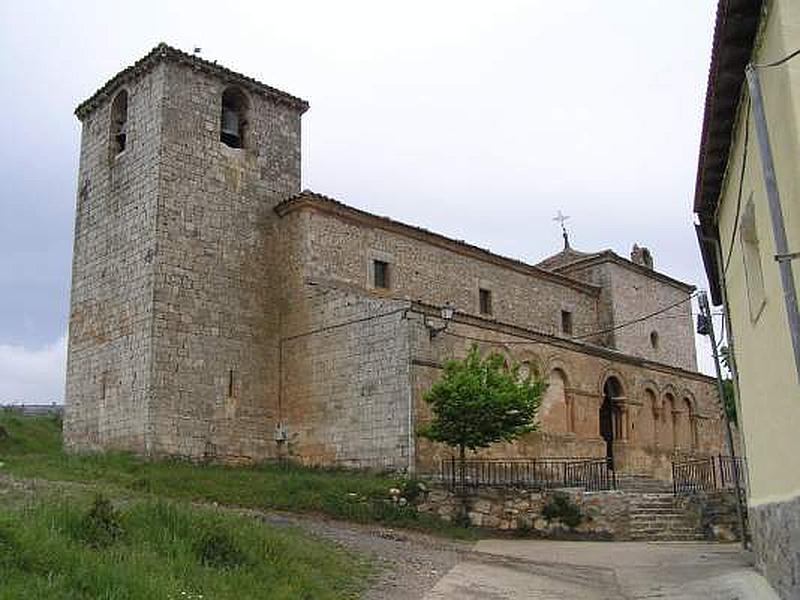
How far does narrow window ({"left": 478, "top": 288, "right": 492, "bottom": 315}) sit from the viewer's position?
2825 centimetres

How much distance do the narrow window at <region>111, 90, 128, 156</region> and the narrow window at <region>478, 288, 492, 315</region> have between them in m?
11.7

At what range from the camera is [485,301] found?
28.5m

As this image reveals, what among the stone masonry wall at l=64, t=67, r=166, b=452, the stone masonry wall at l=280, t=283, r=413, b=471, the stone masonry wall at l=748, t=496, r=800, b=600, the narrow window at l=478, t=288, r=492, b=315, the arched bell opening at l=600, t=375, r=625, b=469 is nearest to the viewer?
the stone masonry wall at l=748, t=496, r=800, b=600

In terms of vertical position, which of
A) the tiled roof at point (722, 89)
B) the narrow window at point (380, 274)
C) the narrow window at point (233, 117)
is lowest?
the tiled roof at point (722, 89)

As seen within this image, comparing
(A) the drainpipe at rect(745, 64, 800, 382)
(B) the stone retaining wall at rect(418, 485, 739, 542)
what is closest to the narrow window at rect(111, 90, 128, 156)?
(B) the stone retaining wall at rect(418, 485, 739, 542)

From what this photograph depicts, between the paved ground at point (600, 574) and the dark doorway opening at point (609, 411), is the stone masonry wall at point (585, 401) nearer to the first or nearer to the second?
the dark doorway opening at point (609, 411)

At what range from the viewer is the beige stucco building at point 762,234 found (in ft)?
21.4

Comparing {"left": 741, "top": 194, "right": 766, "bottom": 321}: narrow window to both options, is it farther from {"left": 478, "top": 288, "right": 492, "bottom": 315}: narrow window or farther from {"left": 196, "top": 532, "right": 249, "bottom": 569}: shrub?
{"left": 478, "top": 288, "right": 492, "bottom": 315}: narrow window

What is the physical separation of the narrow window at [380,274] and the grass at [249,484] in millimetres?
6194

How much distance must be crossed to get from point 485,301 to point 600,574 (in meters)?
16.4

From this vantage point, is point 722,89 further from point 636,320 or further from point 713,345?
point 636,320

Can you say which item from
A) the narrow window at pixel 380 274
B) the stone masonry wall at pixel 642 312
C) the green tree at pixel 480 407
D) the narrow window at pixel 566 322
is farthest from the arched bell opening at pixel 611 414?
the green tree at pixel 480 407

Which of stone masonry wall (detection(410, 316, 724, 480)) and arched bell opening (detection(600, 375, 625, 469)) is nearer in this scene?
stone masonry wall (detection(410, 316, 724, 480))

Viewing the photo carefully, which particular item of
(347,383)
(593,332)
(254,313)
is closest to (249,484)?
(347,383)
